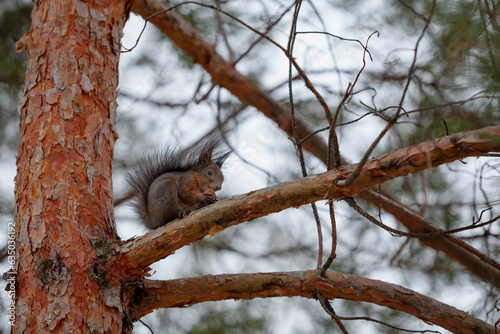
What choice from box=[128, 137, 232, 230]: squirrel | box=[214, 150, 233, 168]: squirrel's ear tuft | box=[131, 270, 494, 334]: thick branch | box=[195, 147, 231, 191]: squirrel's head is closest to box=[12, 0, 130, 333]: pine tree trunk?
box=[131, 270, 494, 334]: thick branch

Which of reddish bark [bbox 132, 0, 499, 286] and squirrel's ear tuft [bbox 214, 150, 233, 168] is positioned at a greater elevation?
reddish bark [bbox 132, 0, 499, 286]

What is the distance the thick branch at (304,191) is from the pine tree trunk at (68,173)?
0.13m

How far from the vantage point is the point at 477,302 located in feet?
6.84

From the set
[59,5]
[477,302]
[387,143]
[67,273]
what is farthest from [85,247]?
[387,143]

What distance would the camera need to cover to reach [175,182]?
2043mm

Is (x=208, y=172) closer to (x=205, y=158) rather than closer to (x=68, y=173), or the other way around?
(x=205, y=158)

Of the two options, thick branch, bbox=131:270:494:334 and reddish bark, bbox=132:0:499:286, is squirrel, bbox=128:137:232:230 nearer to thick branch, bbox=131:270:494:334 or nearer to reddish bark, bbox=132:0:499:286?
reddish bark, bbox=132:0:499:286

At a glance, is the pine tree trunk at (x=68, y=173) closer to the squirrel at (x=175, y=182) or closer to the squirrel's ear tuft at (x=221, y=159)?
the squirrel at (x=175, y=182)

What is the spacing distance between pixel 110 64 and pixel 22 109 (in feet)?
0.99

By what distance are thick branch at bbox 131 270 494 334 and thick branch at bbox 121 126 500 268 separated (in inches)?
4.7

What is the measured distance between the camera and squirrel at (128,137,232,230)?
1945 mm

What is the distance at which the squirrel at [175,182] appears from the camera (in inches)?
76.6

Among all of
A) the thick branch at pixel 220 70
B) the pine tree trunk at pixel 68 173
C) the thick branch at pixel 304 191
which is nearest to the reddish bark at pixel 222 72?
the thick branch at pixel 220 70

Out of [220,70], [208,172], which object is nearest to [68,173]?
[208,172]
